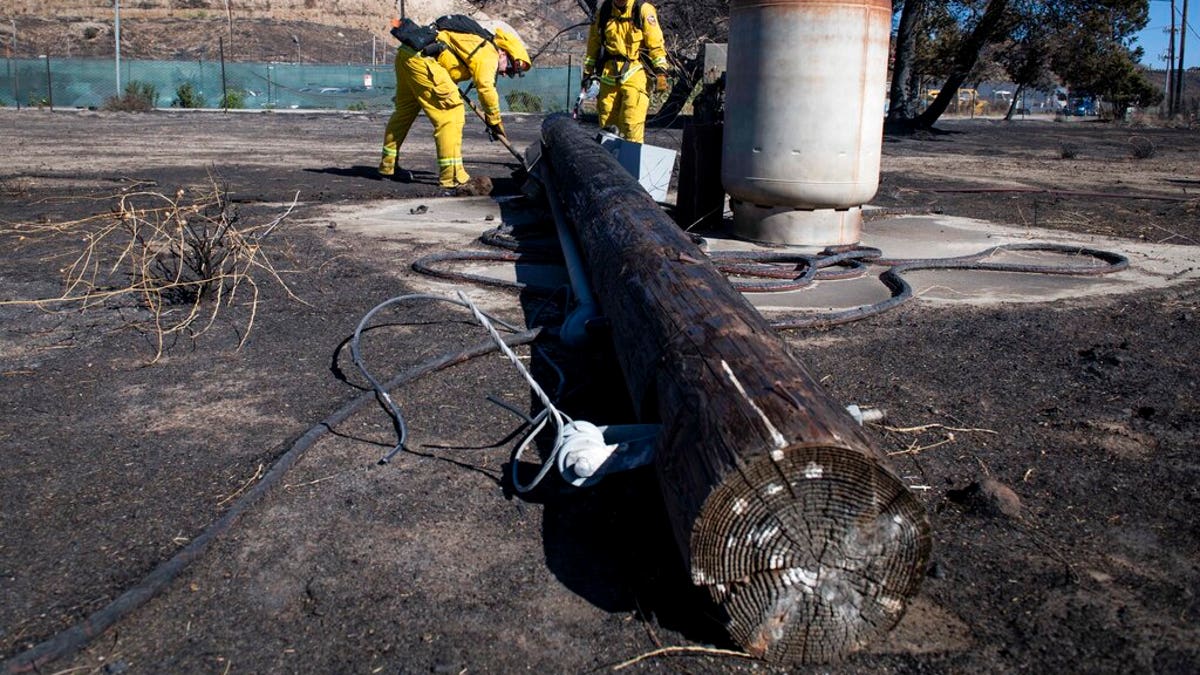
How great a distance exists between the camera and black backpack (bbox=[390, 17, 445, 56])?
32.6 feet

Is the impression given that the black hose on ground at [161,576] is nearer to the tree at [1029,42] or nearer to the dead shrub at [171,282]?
the dead shrub at [171,282]

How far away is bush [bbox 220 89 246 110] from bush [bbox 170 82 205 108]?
0.80m

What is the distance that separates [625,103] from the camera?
10.2 metres

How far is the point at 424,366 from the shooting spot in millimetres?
4266

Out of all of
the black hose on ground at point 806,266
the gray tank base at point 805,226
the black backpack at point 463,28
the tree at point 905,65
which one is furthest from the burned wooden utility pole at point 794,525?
the tree at point 905,65

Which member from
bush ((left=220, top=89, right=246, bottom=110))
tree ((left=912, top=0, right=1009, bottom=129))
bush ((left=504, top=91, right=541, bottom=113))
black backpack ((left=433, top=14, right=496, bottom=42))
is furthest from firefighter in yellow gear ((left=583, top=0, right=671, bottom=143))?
bush ((left=220, top=89, right=246, bottom=110))

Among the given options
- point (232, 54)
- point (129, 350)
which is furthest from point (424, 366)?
point (232, 54)

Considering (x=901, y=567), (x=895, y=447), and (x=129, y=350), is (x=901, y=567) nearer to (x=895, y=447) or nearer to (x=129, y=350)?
(x=895, y=447)

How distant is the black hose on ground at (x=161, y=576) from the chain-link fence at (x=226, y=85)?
97.4ft

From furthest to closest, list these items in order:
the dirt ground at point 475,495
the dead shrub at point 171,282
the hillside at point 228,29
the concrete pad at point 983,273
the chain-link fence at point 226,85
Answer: the hillside at point 228,29, the chain-link fence at point 226,85, the concrete pad at point 983,273, the dead shrub at point 171,282, the dirt ground at point 475,495

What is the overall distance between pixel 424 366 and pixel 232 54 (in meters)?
58.0

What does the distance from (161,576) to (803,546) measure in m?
1.67

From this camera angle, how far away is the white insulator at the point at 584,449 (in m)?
2.88

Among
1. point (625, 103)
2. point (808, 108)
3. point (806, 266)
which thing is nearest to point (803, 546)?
point (806, 266)
